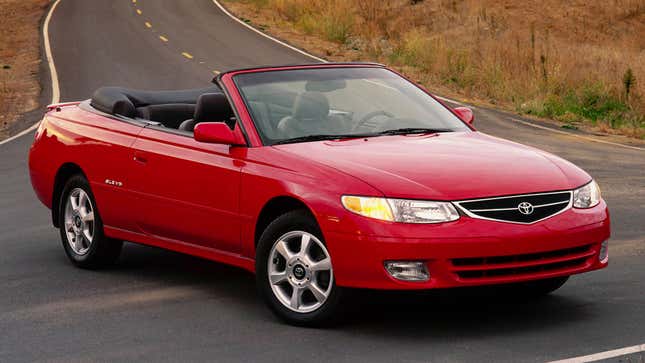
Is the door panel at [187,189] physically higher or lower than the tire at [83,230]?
higher

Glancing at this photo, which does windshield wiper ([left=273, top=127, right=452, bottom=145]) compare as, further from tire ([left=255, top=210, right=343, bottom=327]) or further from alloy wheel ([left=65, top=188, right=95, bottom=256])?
alloy wheel ([left=65, top=188, right=95, bottom=256])

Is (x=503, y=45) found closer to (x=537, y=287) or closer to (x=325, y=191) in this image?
(x=537, y=287)

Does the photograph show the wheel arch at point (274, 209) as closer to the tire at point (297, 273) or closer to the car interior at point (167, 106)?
the tire at point (297, 273)

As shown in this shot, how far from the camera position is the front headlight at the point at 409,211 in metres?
7.06

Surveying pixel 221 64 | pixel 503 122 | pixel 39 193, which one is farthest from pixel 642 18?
pixel 39 193

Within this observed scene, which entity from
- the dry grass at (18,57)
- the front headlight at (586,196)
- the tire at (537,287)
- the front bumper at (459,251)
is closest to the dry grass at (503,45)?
the dry grass at (18,57)

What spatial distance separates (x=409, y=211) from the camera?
7082mm

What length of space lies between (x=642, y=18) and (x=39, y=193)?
125 ft

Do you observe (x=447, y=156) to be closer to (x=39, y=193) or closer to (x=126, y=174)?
(x=126, y=174)

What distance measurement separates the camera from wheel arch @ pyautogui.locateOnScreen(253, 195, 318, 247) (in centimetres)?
768

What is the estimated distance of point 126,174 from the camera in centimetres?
915

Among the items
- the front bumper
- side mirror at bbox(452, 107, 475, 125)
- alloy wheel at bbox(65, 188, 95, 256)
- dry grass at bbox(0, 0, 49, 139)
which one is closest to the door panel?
alloy wheel at bbox(65, 188, 95, 256)

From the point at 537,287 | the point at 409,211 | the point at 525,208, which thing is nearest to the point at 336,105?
the point at 537,287

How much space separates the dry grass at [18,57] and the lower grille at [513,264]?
16552 mm
